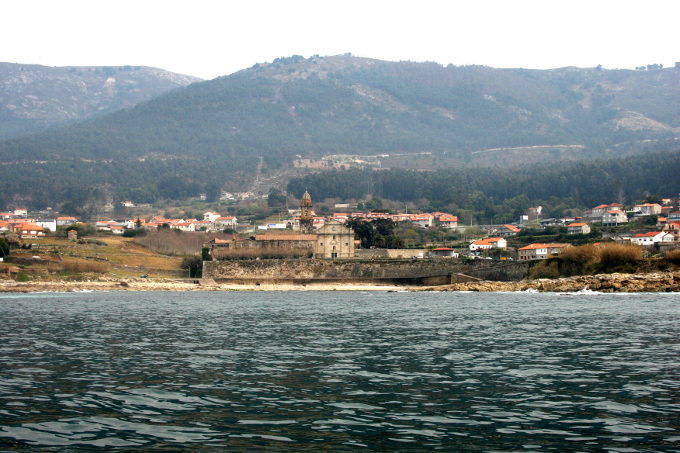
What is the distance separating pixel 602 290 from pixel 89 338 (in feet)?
145

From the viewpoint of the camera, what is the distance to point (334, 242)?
4117 inches

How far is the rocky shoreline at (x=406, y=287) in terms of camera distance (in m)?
61.0

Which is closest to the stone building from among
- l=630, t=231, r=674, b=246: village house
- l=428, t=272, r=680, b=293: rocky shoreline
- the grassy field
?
the grassy field

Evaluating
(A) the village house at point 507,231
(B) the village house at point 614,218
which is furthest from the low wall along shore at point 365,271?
(B) the village house at point 614,218

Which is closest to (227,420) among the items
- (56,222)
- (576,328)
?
(576,328)

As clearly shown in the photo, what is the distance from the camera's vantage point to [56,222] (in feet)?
535

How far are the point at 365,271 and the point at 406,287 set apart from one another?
24.0ft

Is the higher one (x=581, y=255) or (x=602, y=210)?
(x=602, y=210)

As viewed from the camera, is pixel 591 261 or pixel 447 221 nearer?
pixel 591 261

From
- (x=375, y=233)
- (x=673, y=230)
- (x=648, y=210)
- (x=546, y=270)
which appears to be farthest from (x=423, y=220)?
(x=546, y=270)

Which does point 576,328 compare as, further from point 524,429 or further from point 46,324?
point 46,324

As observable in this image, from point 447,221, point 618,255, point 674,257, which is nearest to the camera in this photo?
point 674,257

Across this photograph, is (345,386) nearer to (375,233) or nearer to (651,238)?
(651,238)

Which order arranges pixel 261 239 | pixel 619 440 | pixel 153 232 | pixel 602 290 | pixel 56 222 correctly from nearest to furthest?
pixel 619 440 < pixel 602 290 < pixel 261 239 < pixel 153 232 < pixel 56 222
